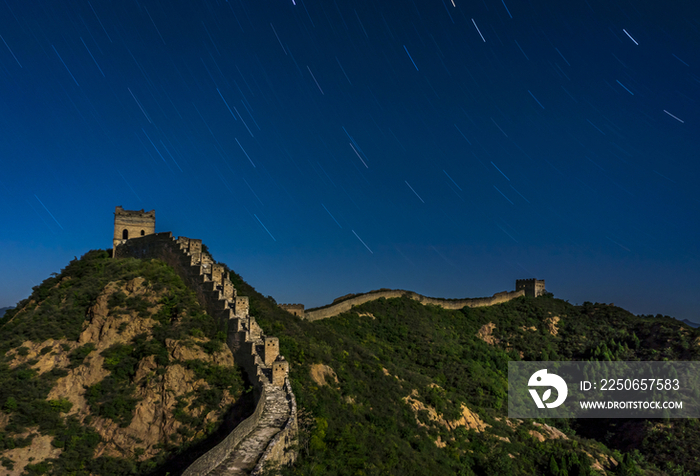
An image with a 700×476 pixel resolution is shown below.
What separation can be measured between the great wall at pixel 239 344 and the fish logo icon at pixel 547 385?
20.6 meters

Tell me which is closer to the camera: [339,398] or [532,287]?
[339,398]

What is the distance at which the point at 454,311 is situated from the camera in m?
59.6

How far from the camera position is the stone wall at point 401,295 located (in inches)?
1769

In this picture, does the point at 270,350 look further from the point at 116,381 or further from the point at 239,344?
the point at 116,381

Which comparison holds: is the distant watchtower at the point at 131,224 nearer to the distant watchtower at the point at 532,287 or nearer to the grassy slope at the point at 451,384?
the grassy slope at the point at 451,384

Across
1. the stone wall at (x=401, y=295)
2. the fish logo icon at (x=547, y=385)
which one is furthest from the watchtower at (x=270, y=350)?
the fish logo icon at (x=547, y=385)

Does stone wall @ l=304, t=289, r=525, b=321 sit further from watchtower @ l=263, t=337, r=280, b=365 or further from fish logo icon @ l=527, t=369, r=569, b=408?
watchtower @ l=263, t=337, r=280, b=365

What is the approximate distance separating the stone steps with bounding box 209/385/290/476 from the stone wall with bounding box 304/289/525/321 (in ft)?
76.1

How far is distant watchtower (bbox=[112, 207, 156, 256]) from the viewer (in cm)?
3735

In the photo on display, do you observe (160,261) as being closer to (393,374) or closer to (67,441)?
(67,441)

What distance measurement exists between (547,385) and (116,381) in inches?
1621

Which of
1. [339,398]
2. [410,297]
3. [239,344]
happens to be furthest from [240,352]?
[410,297]

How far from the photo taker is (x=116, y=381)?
23.8 m

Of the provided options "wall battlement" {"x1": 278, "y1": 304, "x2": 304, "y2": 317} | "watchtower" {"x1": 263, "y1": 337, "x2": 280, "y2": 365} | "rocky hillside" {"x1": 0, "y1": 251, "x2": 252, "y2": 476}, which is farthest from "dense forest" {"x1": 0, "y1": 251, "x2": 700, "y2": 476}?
"wall battlement" {"x1": 278, "y1": 304, "x2": 304, "y2": 317}
